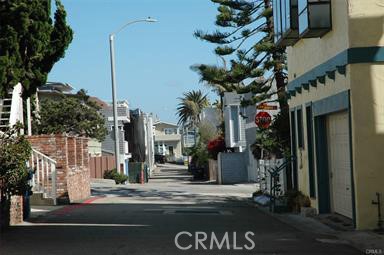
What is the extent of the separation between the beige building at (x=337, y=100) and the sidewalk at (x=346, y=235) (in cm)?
48

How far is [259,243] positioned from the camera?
1130 centimetres

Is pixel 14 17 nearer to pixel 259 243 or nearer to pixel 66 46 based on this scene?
pixel 66 46

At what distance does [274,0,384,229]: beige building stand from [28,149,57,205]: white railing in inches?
308

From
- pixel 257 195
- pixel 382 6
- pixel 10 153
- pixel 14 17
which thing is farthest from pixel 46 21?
pixel 257 195

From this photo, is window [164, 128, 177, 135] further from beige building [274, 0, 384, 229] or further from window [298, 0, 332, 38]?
window [298, 0, 332, 38]

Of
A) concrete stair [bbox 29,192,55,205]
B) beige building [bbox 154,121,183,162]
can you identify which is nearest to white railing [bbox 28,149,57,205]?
concrete stair [bbox 29,192,55,205]

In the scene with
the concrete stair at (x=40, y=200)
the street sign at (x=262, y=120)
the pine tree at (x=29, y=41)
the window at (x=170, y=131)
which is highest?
the window at (x=170, y=131)

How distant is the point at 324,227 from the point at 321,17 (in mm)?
4693

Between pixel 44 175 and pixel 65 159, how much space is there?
86 cm

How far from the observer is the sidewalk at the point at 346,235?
10799mm

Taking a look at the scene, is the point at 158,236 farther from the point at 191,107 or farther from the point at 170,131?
the point at 170,131

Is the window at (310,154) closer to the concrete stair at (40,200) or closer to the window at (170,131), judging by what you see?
the concrete stair at (40,200)

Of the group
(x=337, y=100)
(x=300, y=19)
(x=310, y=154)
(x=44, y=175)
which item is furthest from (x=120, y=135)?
(x=337, y=100)

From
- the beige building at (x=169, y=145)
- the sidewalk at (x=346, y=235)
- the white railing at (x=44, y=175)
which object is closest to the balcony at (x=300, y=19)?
the sidewalk at (x=346, y=235)
